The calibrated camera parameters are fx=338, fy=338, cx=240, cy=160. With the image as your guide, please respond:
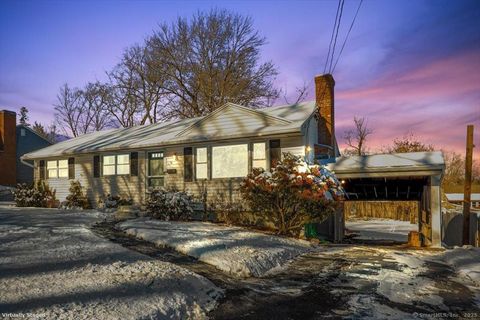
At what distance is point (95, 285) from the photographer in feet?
13.9

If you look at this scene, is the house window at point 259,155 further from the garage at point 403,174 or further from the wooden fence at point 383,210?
the wooden fence at point 383,210

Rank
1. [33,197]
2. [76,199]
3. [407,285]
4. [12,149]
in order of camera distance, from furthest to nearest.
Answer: [12,149] → [33,197] → [76,199] → [407,285]

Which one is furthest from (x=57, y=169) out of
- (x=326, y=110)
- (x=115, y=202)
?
(x=326, y=110)

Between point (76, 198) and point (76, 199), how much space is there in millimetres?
69

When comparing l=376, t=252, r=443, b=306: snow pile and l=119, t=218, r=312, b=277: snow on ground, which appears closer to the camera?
l=376, t=252, r=443, b=306: snow pile

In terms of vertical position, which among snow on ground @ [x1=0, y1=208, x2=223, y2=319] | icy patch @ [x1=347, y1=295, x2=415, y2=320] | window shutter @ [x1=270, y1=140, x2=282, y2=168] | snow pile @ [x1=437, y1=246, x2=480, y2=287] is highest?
window shutter @ [x1=270, y1=140, x2=282, y2=168]

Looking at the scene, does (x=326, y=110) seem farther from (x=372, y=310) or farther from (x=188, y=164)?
(x=372, y=310)

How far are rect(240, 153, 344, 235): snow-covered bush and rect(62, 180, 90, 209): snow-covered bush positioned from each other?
407 inches

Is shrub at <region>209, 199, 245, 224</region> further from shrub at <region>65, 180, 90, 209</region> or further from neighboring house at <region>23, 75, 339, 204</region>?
shrub at <region>65, 180, 90, 209</region>

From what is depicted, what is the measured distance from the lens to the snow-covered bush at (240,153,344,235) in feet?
32.4

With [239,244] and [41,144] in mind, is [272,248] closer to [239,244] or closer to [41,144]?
A: [239,244]

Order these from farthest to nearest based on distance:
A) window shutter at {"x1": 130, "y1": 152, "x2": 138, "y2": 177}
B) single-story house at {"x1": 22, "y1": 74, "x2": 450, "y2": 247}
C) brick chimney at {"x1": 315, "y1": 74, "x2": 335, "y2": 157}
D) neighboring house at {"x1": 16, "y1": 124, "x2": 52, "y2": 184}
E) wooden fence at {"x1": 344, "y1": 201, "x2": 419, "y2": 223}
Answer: wooden fence at {"x1": 344, "y1": 201, "x2": 419, "y2": 223} < neighboring house at {"x1": 16, "y1": 124, "x2": 52, "y2": 184} < window shutter at {"x1": 130, "y1": 152, "x2": 138, "y2": 177} < brick chimney at {"x1": 315, "y1": 74, "x2": 335, "y2": 157} < single-story house at {"x1": 22, "y1": 74, "x2": 450, "y2": 247}

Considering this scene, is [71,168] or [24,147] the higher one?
[24,147]

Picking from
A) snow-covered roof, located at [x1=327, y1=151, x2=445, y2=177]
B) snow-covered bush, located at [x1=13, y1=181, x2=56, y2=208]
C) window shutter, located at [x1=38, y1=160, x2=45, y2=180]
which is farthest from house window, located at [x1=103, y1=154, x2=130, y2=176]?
snow-covered roof, located at [x1=327, y1=151, x2=445, y2=177]
